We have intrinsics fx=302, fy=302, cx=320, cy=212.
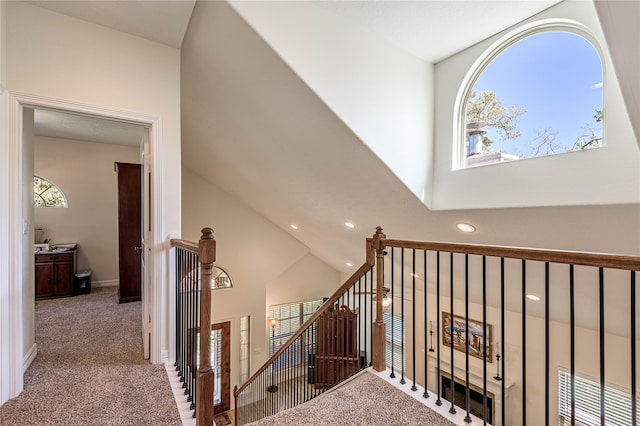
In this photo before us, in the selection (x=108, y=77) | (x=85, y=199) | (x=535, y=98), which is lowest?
(x=85, y=199)

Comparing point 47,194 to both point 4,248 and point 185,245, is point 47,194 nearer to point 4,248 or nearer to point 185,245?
point 4,248

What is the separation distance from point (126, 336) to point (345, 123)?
9.92ft

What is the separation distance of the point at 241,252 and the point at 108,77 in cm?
502

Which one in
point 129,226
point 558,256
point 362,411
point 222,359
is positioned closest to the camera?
point 558,256

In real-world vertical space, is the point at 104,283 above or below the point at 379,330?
below

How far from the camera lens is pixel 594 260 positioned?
3.96 ft

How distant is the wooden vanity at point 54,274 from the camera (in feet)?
14.9

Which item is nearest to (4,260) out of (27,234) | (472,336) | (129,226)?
(27,234)

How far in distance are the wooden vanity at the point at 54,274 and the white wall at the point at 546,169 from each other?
217 inches

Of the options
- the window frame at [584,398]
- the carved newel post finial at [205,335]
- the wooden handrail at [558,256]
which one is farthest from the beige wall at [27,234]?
the window frame at [584,398]

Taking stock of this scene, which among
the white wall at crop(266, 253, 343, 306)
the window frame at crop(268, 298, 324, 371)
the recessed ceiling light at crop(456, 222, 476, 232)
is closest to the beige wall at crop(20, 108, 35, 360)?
the recessed ceiling light at crop(456, 222, 476, 232)

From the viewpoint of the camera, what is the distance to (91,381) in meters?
2.23

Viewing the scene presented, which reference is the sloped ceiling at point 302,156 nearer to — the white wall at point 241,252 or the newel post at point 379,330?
the newel post at point 379,330

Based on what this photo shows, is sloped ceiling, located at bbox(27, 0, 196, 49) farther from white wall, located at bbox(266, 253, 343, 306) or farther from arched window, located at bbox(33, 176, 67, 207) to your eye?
white wall, located at bbox(266, 253, 343, 306)
